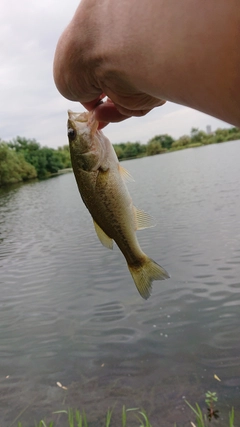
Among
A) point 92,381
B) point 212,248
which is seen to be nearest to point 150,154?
point 212,248

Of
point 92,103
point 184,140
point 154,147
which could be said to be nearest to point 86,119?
point 92,103

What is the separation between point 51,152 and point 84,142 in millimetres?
98407

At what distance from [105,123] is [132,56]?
1.17 metres

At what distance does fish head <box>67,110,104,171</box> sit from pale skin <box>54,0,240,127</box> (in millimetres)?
844

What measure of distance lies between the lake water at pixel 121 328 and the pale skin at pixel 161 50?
543 cm

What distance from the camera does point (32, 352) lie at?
848 cm

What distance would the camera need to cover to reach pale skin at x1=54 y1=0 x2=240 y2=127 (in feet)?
3.01

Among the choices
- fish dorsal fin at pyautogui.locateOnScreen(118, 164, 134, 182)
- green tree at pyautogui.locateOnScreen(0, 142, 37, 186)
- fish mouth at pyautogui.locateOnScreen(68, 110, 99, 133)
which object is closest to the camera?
fish mouth at pyautogui.locateOnScreen(68, 110, 99, 133)

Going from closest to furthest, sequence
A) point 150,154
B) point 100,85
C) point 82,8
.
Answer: point 82,8, point 100,85, point 150,154

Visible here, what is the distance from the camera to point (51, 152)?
323 feet

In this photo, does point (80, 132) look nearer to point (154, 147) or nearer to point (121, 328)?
point (121, 328)

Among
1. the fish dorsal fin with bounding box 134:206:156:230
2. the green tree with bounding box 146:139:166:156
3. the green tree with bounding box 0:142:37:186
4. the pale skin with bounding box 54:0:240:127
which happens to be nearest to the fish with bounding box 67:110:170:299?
the fish dorsal fin with bounding box 134:206:156:230

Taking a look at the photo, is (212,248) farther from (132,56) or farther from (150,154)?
(150,154)

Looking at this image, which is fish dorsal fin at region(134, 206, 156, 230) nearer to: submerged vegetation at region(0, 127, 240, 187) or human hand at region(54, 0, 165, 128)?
human hand at region(54, 0, 165, 128)
